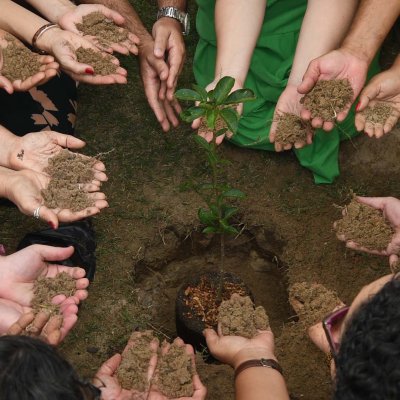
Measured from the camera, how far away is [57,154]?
2.25m

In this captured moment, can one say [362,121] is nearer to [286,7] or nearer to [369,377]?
[286,7]

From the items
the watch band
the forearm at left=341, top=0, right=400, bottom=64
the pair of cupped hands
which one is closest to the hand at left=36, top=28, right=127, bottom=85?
the pair of cupped hands

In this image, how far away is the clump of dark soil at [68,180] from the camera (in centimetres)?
A: 210

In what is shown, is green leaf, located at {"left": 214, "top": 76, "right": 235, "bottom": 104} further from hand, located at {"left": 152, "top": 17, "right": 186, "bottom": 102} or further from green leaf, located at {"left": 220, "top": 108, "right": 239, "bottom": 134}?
hand, located at {"left": 152, "top": 17, "right": 186, "bottom": 102}

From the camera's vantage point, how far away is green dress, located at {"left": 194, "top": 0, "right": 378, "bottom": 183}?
2721 millimetres

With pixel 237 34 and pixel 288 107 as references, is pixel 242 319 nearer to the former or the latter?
pixel 288 107

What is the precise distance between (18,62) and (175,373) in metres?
1.49

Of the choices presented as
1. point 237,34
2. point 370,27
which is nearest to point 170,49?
point 237,34

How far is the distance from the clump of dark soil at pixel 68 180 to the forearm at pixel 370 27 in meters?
1.23

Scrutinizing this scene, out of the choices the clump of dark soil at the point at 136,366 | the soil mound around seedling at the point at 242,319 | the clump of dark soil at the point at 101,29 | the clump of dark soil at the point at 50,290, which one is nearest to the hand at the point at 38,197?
the clump of dark soil at the point at 50,290

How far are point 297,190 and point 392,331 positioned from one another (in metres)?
1.68

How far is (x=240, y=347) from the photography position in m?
1.90

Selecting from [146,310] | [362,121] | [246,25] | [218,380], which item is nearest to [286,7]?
[246,25]

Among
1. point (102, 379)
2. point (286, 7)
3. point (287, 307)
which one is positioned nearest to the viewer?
point (102, 379)
